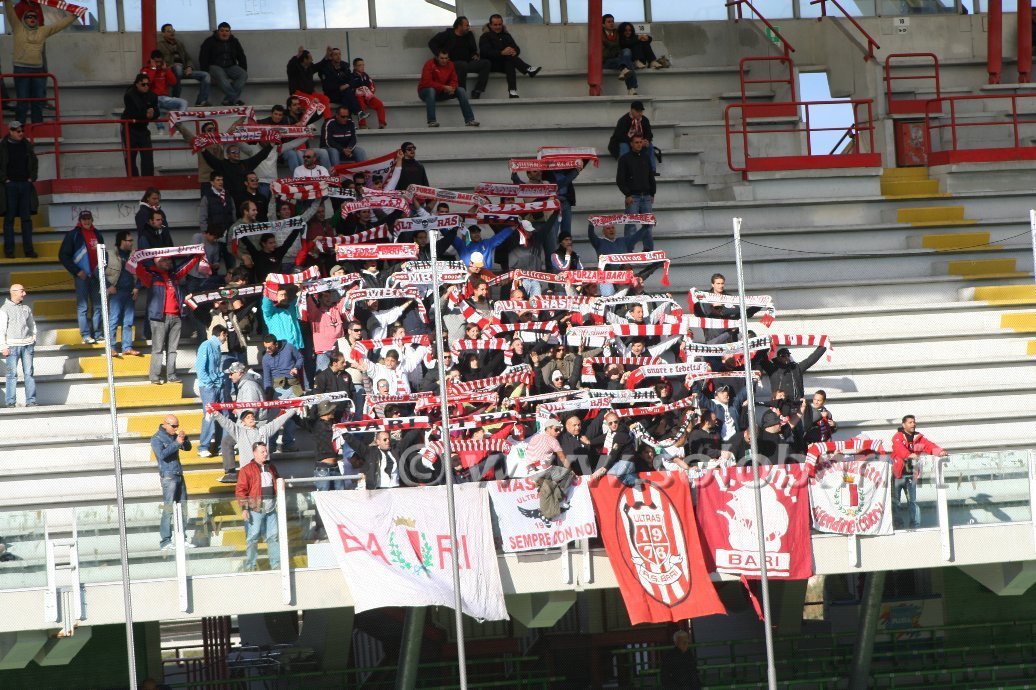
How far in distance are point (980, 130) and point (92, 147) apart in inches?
505

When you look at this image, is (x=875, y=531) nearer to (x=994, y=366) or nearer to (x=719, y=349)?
(x=719, y=349)

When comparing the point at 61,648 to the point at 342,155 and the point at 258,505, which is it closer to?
the point at 258,505

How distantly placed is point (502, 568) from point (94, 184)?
28.9ft

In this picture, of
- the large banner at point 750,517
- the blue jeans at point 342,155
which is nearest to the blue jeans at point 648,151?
the blue jeans at point 342,155

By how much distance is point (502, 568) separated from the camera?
47.5 feet

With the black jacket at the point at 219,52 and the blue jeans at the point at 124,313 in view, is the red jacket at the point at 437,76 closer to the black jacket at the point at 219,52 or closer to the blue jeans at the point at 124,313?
the black jacket at the point at 219,52

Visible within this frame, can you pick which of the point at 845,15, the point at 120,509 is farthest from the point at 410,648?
the point at 845,15

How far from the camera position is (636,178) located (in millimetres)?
19906

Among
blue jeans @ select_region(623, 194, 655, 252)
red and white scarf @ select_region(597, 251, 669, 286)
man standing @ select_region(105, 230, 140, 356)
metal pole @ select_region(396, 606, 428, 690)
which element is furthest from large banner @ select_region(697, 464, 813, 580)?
man standing @ select_region(105, 230, 140, 356)

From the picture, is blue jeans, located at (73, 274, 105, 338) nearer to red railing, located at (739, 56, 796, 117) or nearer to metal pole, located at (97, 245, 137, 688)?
metal pole, located at (97, 245, 137, 688)

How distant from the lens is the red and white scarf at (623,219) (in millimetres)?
19062

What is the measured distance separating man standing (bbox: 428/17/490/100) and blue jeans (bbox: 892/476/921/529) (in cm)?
1024

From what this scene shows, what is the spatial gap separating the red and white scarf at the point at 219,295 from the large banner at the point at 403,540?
3.53 m

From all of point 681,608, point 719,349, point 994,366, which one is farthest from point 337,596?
point 994,366
